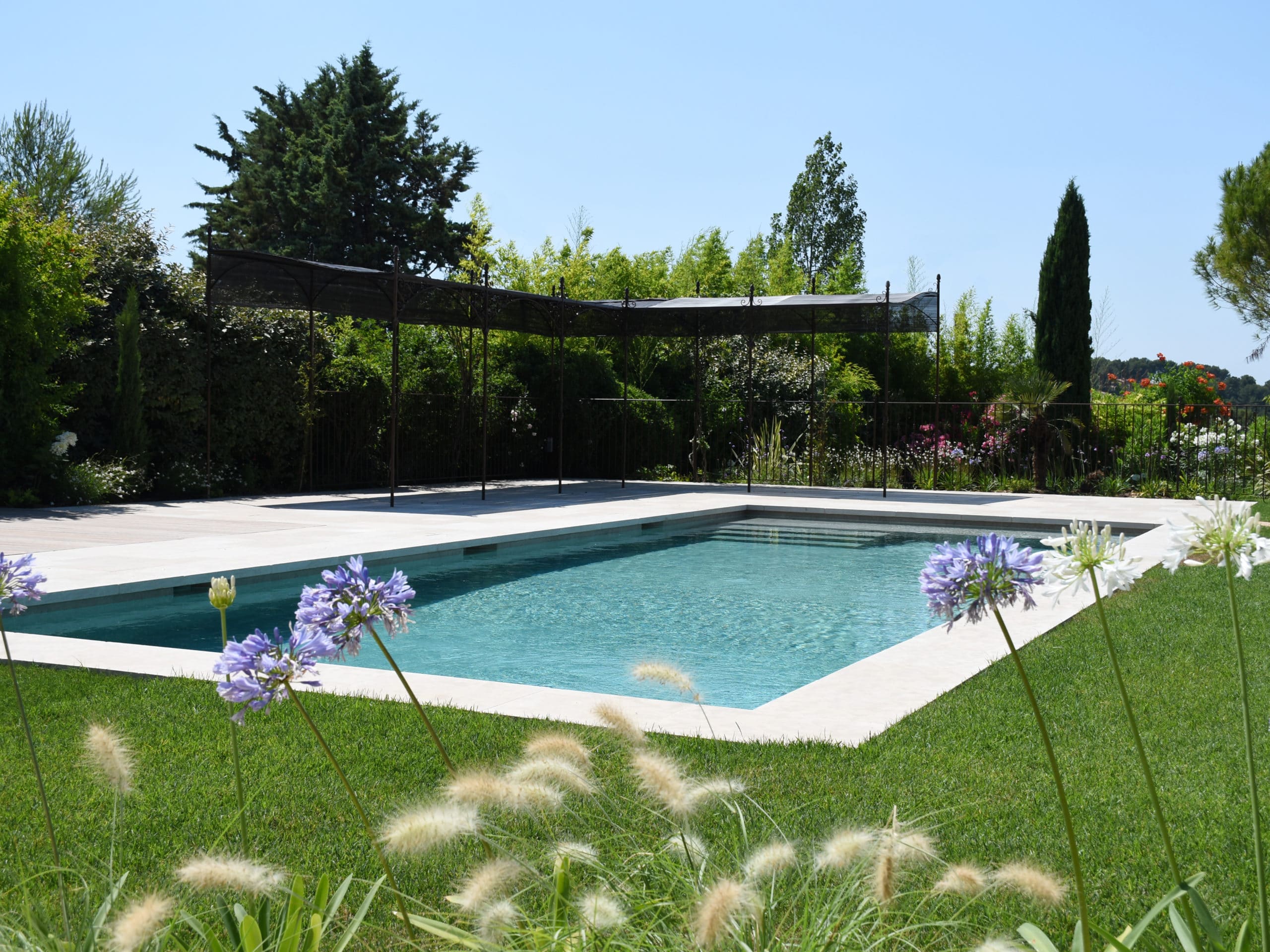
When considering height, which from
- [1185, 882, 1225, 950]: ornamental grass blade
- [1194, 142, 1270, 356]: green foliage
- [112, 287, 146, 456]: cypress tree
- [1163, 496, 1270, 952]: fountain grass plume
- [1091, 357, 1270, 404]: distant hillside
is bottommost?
[1185, 882, 1225, 950]: ornamental grass blade

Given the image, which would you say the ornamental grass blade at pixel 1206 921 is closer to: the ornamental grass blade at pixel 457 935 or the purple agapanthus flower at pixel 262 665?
the ornamental grass blade at pixel 457 935

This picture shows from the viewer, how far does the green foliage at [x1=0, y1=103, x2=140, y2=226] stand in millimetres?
27906

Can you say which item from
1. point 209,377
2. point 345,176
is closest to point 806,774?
point 209,377

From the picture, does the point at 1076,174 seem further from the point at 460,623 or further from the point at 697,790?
the point at 697,790

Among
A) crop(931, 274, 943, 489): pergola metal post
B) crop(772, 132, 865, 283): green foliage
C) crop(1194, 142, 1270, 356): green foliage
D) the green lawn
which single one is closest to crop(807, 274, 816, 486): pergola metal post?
crop(931, 274, 943, 489): pergola metal post

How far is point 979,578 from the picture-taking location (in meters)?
1.43

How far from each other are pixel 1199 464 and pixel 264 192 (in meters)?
25.9

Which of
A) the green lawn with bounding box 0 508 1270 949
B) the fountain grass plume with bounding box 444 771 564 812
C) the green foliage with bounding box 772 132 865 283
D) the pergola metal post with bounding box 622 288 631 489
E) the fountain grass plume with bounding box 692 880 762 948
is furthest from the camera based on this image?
the green foliage with bounding box 772 132 865 283

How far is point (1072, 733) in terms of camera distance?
4.07 m

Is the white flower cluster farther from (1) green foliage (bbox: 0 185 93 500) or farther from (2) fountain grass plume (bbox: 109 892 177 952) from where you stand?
(2) fountain grass plume (bbox: 109 892 177 952)

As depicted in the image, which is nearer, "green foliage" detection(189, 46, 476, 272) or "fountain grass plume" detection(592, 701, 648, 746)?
"fountain grass plume" detection(592, 701, 648, 746)

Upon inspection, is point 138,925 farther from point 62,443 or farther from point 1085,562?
point 62,443

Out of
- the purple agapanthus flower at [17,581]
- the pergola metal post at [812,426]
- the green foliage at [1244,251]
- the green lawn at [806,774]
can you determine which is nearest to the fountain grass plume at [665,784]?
the purple agapanthus flower at [17,581]

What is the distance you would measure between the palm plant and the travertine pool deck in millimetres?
1153
